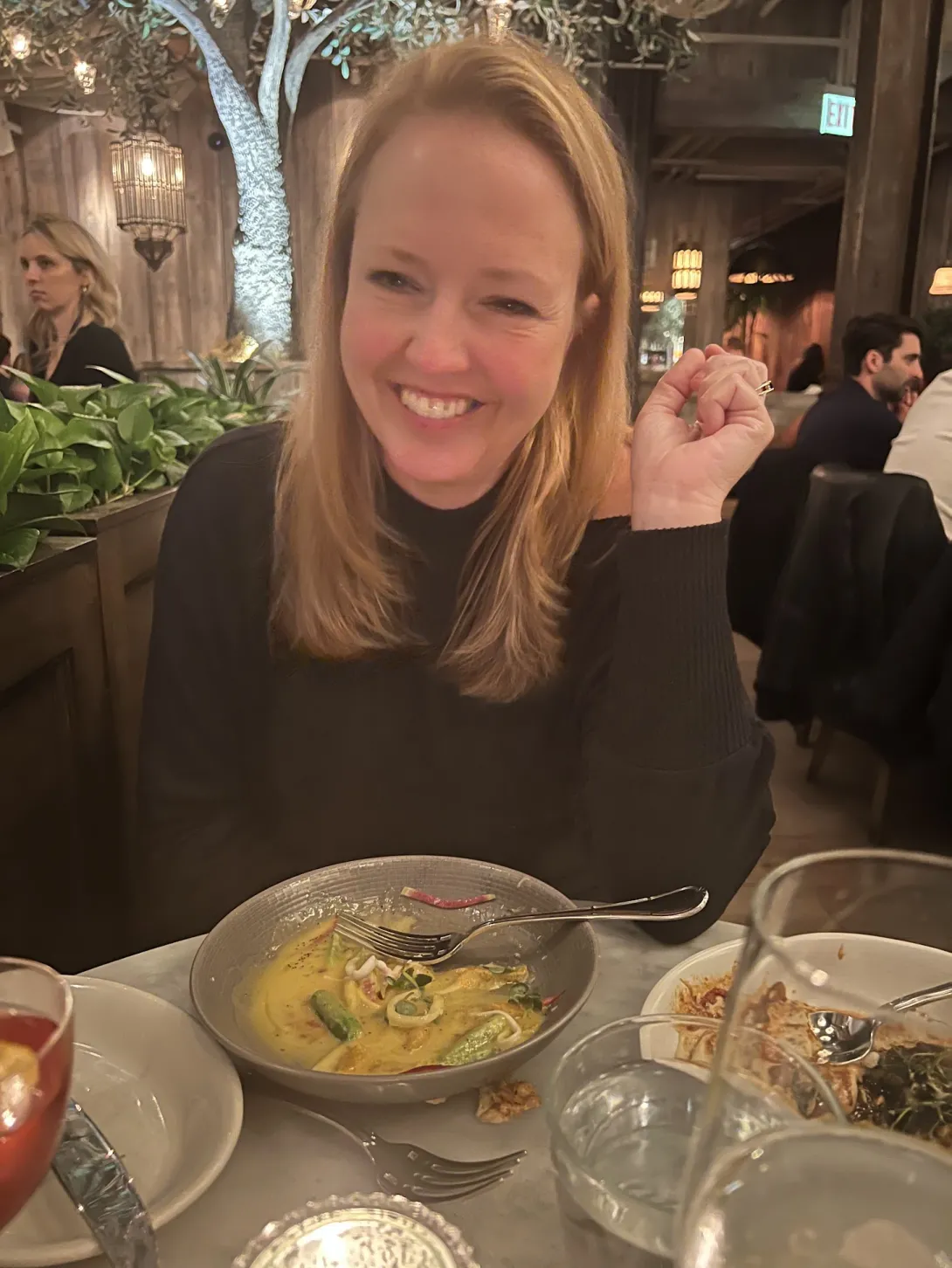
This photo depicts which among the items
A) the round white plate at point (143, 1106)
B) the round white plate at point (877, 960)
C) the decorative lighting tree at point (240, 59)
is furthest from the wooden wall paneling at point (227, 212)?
the round white plate at point (877, 960)

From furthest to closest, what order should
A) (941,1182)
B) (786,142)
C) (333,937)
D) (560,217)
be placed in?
(786,142)
(560,217)
(333,937)
(941,1182)

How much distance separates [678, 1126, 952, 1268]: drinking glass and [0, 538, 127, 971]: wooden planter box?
3.66ft

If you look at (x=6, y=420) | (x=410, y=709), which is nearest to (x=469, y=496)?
(x=410, y=709)

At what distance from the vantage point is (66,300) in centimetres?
305

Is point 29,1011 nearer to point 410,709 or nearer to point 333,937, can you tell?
point 333,937

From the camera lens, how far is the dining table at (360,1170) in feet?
1.55

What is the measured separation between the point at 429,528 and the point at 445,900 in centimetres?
53

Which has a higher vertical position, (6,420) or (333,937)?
(6,420)

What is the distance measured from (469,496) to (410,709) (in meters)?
0.27

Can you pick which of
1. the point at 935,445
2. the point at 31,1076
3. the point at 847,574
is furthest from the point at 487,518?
the point at 935,445

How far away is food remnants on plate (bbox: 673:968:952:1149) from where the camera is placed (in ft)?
0.98

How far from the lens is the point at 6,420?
4.05ft

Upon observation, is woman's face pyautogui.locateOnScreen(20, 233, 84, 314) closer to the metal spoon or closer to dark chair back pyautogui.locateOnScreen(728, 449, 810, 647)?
dark chair back pyautogui.locateOnScreen(728, 449, 810, 647)

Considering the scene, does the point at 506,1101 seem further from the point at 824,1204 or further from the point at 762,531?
the point at 762,531
